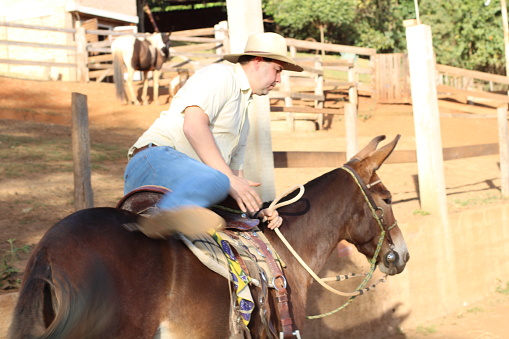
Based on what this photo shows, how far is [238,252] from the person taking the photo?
3.48 meters

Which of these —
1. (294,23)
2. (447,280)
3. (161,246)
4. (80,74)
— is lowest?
(447,280)

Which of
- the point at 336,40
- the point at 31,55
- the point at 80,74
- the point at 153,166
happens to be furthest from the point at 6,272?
the point at 336,40

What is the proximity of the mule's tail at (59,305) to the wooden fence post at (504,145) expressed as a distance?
26.9ft

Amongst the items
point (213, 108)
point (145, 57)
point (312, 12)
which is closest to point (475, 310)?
point (213, 108)

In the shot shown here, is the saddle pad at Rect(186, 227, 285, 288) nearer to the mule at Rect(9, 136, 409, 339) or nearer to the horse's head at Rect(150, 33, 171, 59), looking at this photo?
the mule at Rect(9, 136, 409, 339)

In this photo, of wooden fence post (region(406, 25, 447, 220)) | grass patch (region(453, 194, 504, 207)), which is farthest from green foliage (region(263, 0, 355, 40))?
wooden fence post (region(406, 25, 447, 220))

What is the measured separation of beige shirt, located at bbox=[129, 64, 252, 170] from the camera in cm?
363

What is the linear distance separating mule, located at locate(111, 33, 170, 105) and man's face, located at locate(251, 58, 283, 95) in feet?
52.3

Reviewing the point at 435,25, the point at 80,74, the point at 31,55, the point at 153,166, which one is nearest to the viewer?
the point at 153,166

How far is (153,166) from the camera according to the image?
347 cm

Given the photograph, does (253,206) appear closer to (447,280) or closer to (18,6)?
(447,280)

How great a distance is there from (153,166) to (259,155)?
9.19 feet

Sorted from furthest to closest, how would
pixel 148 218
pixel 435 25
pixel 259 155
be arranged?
pixel 435 25 < pixel 259 155 < pixel 148 218

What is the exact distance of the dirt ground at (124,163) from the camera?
7.30 metres
